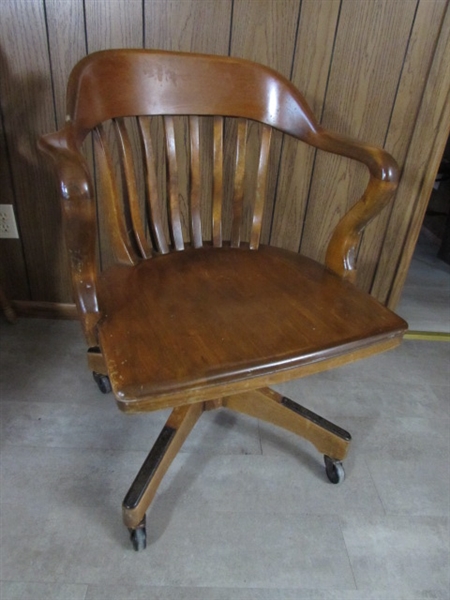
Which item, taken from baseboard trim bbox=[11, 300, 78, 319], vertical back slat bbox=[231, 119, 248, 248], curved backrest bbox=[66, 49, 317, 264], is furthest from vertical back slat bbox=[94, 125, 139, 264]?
baseboard trim bbox=[11, 300, 78, 319]

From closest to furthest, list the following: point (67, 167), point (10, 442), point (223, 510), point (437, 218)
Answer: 1. point (67, 167)
2. point (223, 510)
3. point (10, 442)
4. point (437, 218)

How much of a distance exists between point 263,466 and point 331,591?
0.91 feet

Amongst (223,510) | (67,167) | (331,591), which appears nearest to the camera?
(67,167)

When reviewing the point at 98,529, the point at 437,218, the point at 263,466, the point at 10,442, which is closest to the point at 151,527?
the point at 98,529

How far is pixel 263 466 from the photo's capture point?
3.23ft

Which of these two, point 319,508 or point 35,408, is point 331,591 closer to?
point 319,508

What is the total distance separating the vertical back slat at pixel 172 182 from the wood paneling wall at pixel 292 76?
0.29 m

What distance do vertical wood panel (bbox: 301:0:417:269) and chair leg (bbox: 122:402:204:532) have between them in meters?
0.70

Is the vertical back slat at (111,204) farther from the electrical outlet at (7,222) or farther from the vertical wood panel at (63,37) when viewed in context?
the electrical outlet at (7,222)

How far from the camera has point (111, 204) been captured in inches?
32.4

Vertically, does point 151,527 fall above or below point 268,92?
below

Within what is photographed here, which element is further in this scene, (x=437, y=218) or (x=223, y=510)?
(x=437, y=218)

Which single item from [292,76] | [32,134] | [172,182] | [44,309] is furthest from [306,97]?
[44,309]

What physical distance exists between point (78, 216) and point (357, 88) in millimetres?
866
